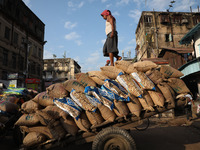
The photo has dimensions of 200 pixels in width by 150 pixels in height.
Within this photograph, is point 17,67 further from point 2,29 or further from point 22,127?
point 22,127

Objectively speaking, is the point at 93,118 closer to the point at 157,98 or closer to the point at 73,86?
the point at 73,86

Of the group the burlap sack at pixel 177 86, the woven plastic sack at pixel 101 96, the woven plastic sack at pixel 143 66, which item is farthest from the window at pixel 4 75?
the burlap sack at pixel 177 86

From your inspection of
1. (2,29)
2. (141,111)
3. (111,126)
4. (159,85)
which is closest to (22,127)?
(111,126)

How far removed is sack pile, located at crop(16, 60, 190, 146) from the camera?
236 centimetres

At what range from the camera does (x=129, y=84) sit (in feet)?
8.27

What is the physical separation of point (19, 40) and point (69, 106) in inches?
874

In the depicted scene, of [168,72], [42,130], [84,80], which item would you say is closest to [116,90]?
[84,80]

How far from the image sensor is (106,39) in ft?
13.3

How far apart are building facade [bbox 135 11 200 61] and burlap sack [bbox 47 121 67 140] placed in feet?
75.1

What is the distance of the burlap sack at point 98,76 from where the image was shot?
2.73 m

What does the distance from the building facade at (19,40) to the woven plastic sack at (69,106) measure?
51.0ft

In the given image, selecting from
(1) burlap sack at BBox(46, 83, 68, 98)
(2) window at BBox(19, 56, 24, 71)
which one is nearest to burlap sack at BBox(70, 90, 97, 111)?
(1) burlap sack at BBox(46, 83, 68, 98)

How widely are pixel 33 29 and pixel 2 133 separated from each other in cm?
2487

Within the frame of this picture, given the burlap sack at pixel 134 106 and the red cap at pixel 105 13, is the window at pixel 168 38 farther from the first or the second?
the burlap sack at pixel 134 106
